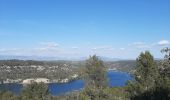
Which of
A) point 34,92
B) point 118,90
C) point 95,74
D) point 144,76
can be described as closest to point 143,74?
point 144,76

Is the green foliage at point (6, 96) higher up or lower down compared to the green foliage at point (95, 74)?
lower down

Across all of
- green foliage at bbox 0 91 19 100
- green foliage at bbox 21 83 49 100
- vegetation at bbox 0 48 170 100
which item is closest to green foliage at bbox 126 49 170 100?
vegetation at bbox 0 48 170 100

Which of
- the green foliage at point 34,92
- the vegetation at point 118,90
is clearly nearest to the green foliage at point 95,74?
the vegetation at point 118,90

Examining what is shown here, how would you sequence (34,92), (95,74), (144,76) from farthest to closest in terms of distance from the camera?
(95,74) → (34,92) → (144,76)

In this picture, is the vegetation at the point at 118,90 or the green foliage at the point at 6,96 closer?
the vegetation at the point at 118,90

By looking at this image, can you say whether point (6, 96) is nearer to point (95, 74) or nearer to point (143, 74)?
point (95, 74)

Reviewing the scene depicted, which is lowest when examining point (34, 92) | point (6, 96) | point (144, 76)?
point (6, 96)

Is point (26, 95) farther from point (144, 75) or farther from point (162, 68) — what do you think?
point (162, 68)

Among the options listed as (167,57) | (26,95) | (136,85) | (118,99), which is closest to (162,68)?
(167,57)

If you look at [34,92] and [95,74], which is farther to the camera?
[95,74]

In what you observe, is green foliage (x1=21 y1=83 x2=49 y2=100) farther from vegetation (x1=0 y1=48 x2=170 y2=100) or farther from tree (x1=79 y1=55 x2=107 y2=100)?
tree (x1=79 y1=55 x2=107 y2=100)

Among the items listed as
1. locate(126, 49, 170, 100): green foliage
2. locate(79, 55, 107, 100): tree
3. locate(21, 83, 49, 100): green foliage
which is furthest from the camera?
locate(79, 55, 107, 100): tree

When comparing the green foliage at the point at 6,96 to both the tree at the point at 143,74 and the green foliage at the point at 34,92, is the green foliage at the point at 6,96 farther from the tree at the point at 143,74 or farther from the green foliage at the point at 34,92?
the tree at the point at 143,74
